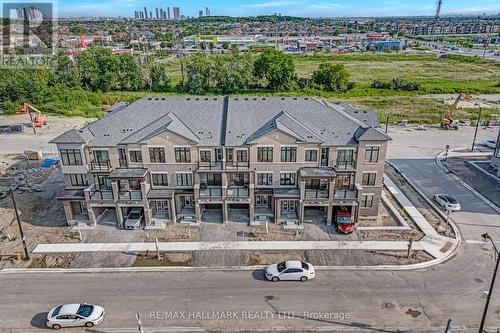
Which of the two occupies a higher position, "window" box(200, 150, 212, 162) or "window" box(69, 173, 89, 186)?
"window" box(200, 150, 212, 162)

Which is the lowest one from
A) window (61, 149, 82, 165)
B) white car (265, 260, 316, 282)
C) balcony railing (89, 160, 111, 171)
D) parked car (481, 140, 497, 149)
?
white car (265, 260, 316, 282)

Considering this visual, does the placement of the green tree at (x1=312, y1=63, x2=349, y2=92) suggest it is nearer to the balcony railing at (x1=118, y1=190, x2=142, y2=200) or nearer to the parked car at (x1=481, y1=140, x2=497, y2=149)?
the parked car at (x1=481, y1=140, x2=497, y2=149)

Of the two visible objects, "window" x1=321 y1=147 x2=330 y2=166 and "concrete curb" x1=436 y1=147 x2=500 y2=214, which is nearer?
"window" x1=321 y1=147 x2=330 y2=166

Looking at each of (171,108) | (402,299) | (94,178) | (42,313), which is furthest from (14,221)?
(402,299)

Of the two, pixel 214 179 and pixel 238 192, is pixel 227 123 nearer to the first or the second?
pixel 214 179

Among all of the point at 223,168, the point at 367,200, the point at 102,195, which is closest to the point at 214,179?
the point at 223,168

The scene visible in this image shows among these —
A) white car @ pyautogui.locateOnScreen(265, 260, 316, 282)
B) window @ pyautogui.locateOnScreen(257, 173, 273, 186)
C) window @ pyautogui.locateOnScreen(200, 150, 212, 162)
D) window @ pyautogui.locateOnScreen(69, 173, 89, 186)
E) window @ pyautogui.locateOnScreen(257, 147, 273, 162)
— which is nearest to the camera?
white car @ pyautogui.locateOnScreen(265, 260, 316, 282)

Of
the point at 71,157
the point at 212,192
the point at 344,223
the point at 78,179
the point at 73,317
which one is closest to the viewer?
the point at 73,317

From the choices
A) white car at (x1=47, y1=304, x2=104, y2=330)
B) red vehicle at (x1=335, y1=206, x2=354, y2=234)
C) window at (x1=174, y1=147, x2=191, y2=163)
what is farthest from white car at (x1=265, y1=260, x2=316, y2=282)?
window at (x1=174, y1=147, x2=191, y2=163)
